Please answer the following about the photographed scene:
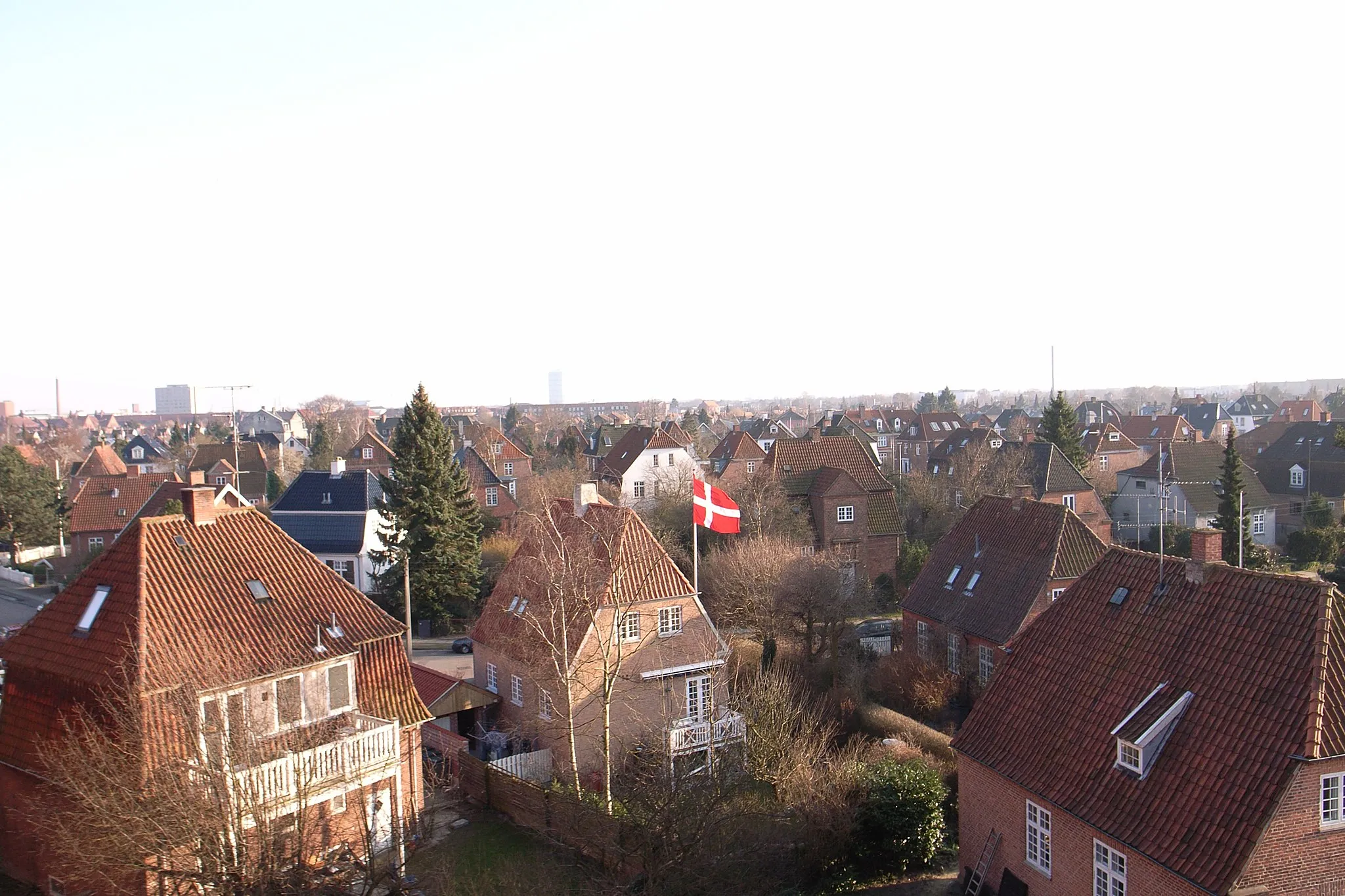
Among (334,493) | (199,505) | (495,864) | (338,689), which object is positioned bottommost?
(495,864)

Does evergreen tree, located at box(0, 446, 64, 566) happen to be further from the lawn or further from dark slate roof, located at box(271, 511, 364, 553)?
the lawn

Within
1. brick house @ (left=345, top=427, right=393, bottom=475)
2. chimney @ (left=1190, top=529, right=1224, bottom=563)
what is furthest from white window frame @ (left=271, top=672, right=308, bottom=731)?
brick house @ (left=345, top=427, right=393, bottom=475)

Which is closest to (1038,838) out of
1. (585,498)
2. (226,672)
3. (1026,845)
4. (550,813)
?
(1026,845)

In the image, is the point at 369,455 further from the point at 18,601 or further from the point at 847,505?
the point at 847,505

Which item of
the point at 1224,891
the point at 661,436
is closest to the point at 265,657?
the point at 1224,891

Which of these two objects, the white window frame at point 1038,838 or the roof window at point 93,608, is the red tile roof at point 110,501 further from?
the white window frame at point 1038,838

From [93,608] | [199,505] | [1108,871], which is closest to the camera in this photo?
[1108,871]
